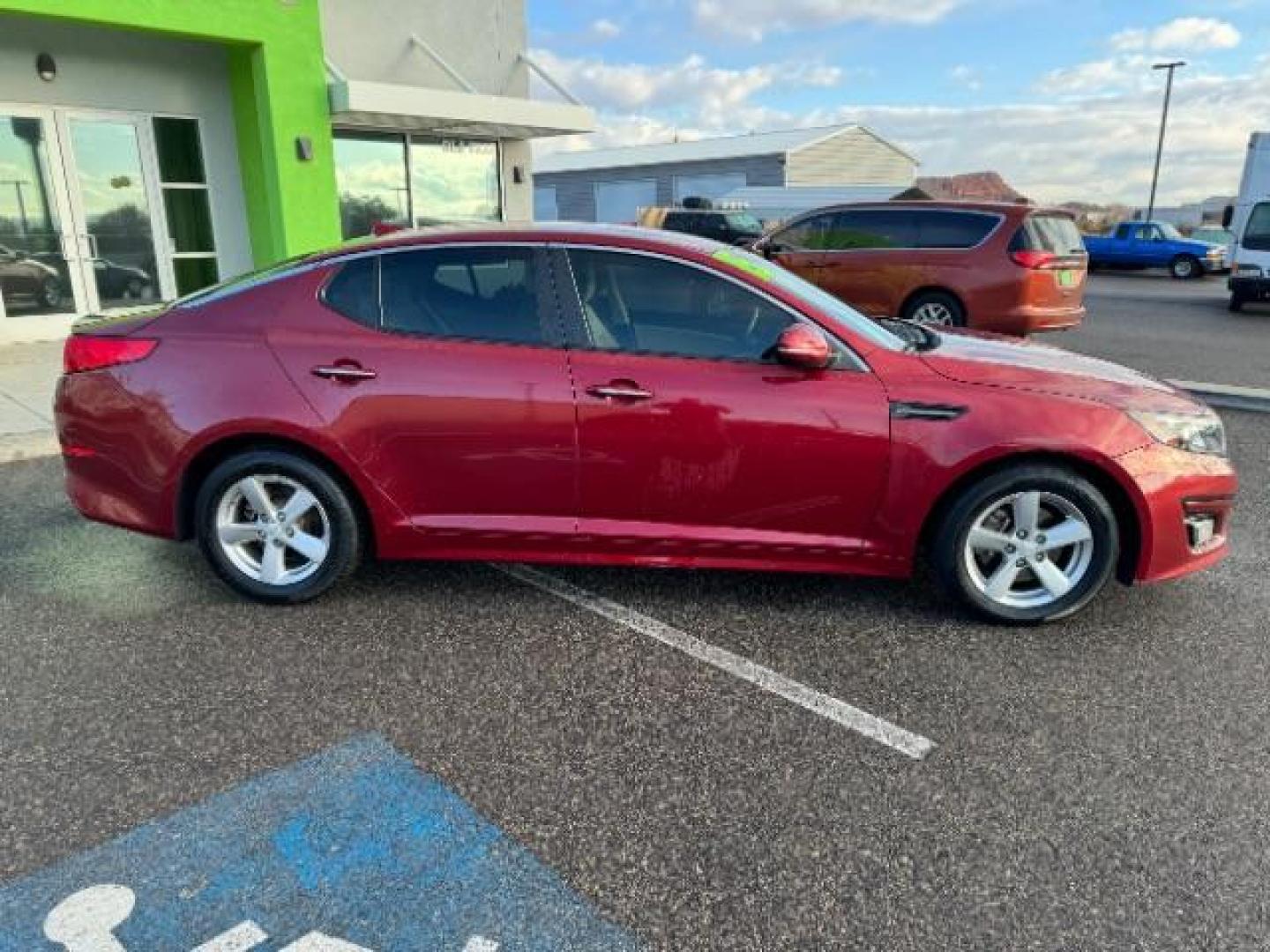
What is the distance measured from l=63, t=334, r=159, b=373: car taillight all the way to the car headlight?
4.01 m

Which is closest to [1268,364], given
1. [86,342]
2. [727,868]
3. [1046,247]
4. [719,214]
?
[1046,247]

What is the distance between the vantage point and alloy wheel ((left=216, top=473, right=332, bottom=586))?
371cm

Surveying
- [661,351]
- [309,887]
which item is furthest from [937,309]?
[309,887]

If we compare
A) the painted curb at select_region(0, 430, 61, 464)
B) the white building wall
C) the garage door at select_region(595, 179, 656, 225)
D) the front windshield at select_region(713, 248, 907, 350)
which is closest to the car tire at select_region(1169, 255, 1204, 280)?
the white building wall

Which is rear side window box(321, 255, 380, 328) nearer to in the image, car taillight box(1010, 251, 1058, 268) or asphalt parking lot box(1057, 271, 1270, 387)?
car taillight box(1010, 251, 1058, 268)

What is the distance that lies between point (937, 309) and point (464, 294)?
7.42m

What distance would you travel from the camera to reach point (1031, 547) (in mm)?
3555

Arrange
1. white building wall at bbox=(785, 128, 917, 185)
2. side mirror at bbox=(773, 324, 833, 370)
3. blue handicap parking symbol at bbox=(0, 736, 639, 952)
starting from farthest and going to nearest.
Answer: white building wall at bbox=(785, 128, 917, 185)
side mirror at bbox=(773, 324, 833, 370)
blue handicap parking symbol at bbox=(0, 736, 639, 952)

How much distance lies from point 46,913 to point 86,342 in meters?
2.48

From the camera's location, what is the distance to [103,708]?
303cm

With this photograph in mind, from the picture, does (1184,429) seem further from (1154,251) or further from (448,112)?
(1154,251)

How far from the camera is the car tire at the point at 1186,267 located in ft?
81.7

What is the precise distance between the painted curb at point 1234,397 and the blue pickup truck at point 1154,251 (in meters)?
19.8

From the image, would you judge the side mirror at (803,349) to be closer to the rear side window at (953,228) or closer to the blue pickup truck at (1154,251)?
the rear side window at (953,228)
